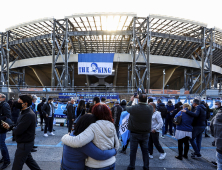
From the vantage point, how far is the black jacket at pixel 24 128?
9.34ft

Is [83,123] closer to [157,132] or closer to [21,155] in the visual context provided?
[21,155]

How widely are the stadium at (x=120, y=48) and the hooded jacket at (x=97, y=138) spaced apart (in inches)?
672

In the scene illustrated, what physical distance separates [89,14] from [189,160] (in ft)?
67.0

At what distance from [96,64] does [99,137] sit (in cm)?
2301

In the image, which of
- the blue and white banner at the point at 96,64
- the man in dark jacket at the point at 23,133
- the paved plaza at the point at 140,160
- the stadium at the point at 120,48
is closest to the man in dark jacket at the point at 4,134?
the paved plaza at the point at 140,160

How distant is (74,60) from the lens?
26.8 m

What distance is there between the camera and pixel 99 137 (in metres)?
1.86

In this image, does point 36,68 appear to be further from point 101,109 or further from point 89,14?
point 101,109

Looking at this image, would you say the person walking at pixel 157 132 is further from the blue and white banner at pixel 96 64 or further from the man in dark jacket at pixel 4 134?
the blue and white banner at pixel 96 64

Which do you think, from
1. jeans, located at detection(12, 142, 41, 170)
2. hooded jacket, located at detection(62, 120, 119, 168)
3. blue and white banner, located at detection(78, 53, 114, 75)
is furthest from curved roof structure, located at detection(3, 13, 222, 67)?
hooded jacket, located at detection(62, 120, 119, 168)

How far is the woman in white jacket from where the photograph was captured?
1745 millimetres

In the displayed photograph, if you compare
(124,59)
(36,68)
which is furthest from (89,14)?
(36,68)

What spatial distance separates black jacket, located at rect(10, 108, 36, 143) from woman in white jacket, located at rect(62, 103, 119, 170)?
1472mm

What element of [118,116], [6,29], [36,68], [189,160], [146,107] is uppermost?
[6,29]
